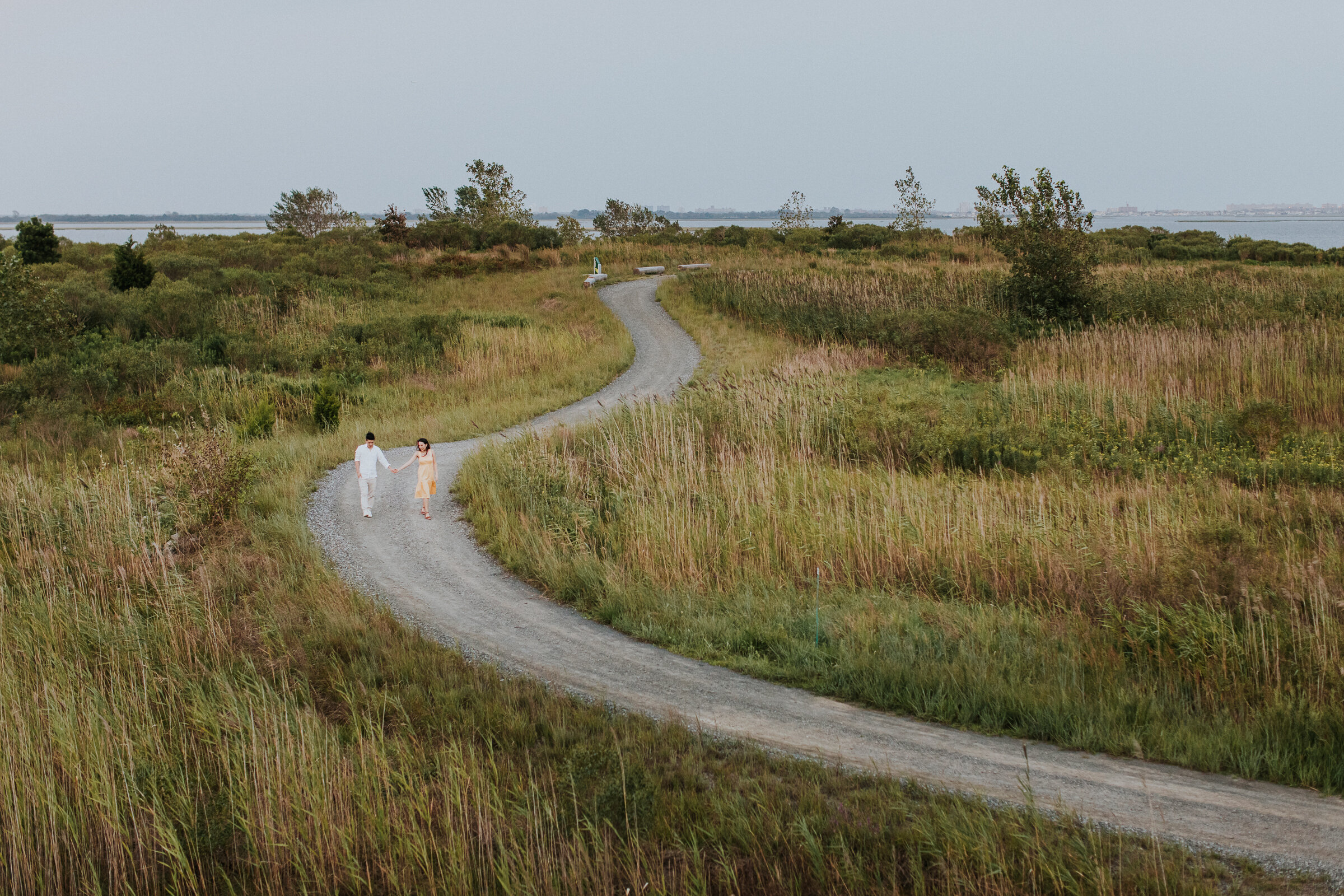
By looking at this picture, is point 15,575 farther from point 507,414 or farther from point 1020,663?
point 1020,663

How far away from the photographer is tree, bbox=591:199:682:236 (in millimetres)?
78312

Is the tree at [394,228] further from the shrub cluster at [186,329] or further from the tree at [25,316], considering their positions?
the tree at [25,316]

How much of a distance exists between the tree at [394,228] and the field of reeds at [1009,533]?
123 feet

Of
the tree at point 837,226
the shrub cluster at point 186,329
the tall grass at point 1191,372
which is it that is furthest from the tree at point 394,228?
the tall grass at point 1191,372

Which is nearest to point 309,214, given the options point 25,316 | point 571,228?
point 571,228

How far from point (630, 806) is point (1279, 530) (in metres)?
9.17

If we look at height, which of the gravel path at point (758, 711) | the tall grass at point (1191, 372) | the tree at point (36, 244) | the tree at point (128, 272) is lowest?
the gravel path at point (758, 711)

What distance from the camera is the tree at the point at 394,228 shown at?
52.8m

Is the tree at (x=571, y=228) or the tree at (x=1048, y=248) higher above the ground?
the tree at (x=571, y=228)

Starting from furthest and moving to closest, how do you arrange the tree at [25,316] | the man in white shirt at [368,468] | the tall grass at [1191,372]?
1. the tree at [25,316]
2. the tall grass at [1191,372]
3. the man in white shirt at [368,468]

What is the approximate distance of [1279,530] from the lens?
34.7 ft

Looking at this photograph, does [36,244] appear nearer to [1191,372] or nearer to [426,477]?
[426,477]

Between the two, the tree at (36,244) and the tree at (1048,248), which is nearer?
the tree at (1048,248)

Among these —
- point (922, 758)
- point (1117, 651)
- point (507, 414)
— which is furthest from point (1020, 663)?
point (507, 414)
